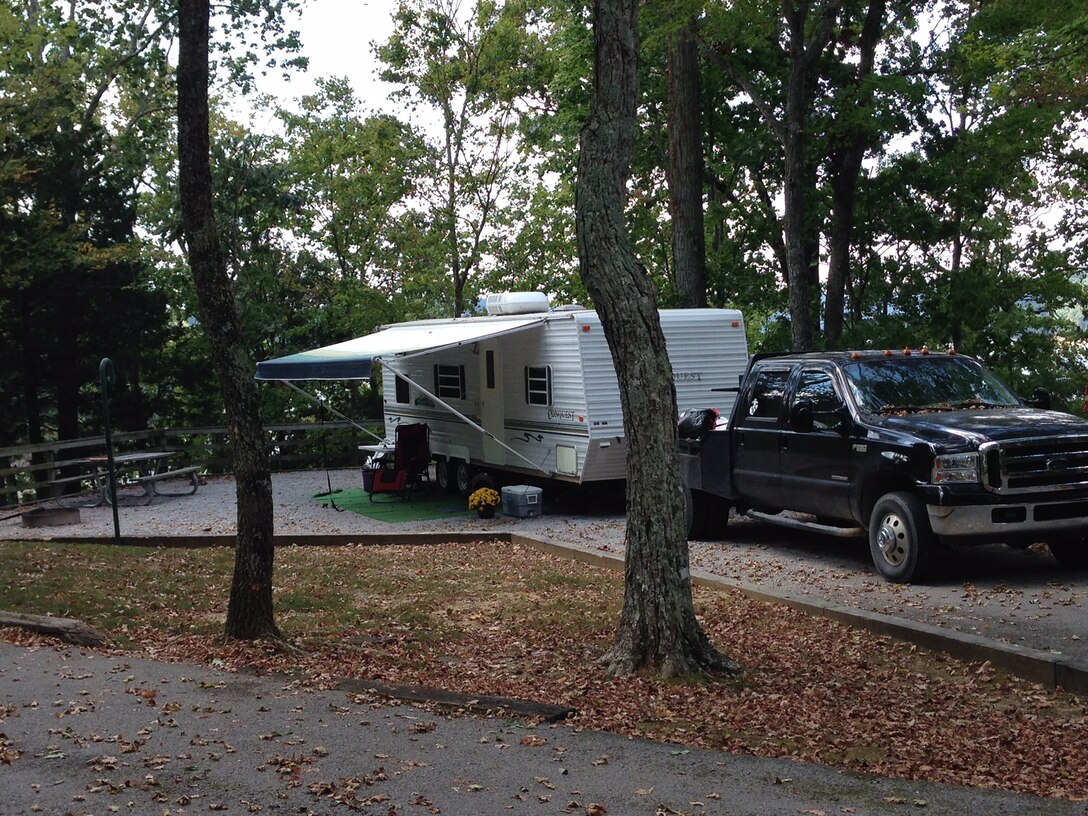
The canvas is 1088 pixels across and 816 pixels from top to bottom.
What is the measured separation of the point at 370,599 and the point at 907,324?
15700 millimetres

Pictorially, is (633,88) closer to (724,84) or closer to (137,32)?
(724,84)

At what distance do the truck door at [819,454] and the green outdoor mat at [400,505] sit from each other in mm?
6945

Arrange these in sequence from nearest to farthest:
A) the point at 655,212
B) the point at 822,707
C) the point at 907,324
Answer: the point at 822,707
the point at 907,324
the point at 655,212

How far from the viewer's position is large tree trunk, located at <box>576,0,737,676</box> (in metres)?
7.50

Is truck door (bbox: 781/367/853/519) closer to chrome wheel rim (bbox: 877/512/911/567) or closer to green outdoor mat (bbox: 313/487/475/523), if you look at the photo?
chrome wheel rim (bbox: 877/512/911/567)

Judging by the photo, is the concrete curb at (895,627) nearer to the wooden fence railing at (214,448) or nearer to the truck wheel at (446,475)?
the truck wheel at (446,475)

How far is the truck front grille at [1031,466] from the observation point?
31.6ft

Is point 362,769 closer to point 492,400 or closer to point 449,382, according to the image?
point 492,400

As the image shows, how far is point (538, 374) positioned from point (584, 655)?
9095 millimetres

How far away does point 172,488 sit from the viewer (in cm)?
2336

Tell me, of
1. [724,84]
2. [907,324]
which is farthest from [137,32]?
[907,324]

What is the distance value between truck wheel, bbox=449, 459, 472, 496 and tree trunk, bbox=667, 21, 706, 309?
4827 millimetres

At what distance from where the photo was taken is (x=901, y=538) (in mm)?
10164

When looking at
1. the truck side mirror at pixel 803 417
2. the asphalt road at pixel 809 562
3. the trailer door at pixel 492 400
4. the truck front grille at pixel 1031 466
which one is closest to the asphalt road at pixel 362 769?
the asphalt road at pixel 809 562
